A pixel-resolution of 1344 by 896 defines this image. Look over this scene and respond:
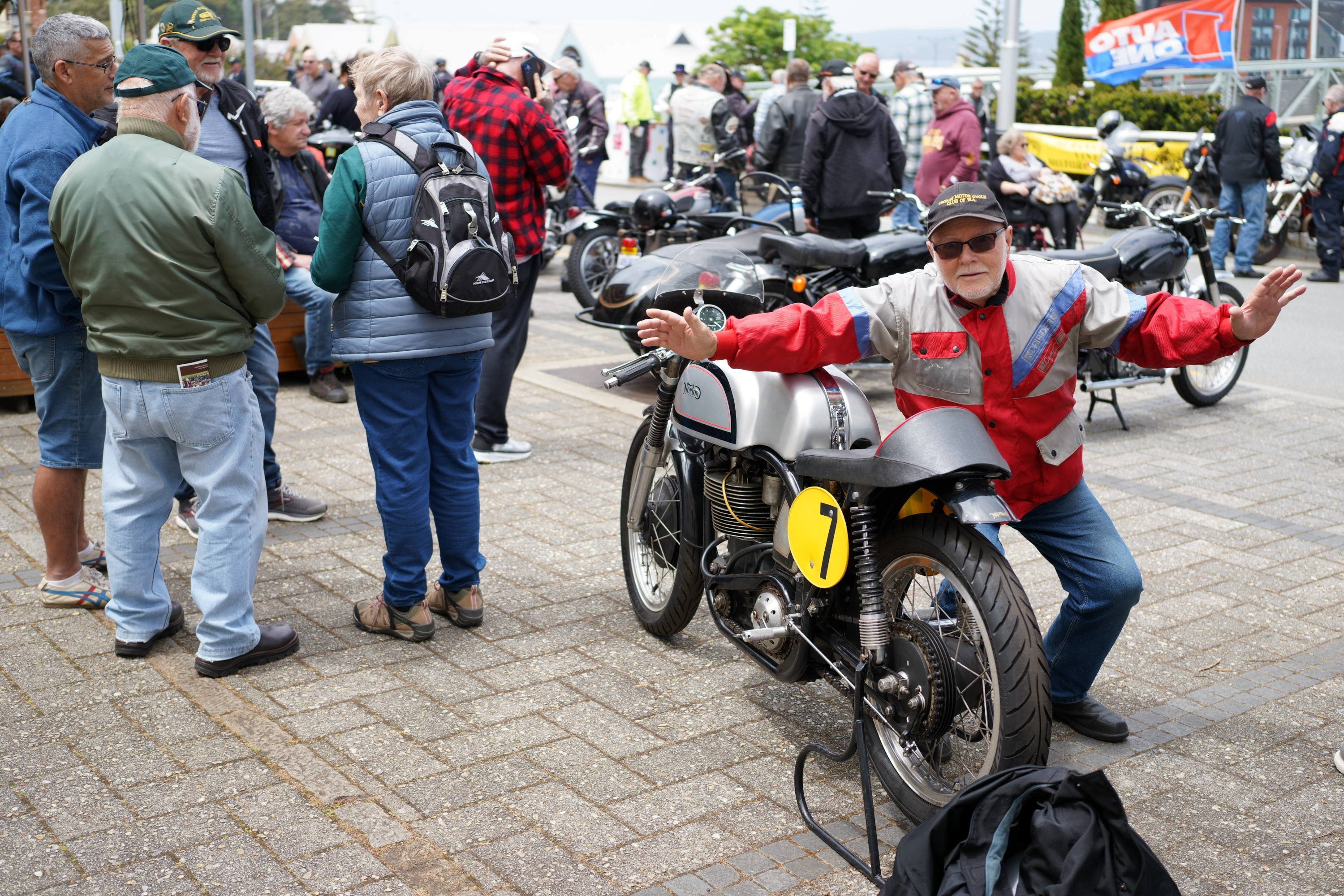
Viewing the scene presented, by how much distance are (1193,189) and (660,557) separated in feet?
44.5

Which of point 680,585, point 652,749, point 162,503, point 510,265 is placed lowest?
point 652,749

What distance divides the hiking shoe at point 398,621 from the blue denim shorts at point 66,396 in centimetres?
111

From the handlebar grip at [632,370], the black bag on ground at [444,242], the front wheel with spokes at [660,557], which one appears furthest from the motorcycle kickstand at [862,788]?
the black bag on ground at [444,242]

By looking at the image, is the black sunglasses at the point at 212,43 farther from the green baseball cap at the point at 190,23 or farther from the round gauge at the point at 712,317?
the round gauge at the point at 712,317

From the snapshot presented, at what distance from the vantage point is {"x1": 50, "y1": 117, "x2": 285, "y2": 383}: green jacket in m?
3.79

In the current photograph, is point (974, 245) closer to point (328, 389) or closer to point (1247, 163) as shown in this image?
point (328, 389)

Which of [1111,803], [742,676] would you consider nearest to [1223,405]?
[742,676]

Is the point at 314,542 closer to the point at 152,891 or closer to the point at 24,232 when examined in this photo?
the point at 24,232

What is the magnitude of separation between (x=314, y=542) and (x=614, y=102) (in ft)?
71.5

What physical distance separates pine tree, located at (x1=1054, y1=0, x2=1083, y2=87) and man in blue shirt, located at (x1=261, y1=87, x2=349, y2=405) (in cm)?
2491

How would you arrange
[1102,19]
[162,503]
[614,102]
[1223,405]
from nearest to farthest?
1. [162,503]
2. [1223,405]
3. [614,102]
4. [1102,19]

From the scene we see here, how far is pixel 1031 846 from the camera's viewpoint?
8.25 ft

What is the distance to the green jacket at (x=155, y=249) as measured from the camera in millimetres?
3795

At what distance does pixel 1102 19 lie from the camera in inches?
1175
